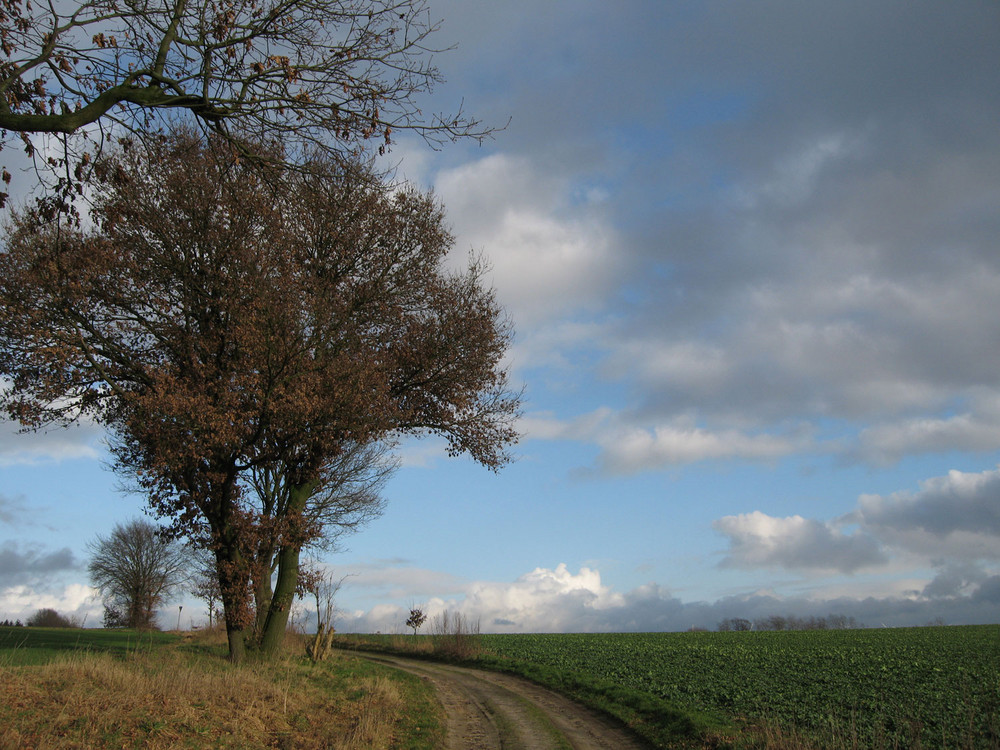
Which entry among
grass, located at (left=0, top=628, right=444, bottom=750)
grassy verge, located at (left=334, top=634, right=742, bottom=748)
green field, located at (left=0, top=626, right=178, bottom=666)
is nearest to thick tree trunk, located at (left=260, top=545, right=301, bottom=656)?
grass, located at (left=0, top=628, right=444, bottom=750)

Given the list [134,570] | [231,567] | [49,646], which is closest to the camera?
[231,567]

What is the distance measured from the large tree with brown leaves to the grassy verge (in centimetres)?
927

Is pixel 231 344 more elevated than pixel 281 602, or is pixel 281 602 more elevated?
pixel 231 344

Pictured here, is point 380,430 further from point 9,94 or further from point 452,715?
point 9,94

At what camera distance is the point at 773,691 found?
1931cm

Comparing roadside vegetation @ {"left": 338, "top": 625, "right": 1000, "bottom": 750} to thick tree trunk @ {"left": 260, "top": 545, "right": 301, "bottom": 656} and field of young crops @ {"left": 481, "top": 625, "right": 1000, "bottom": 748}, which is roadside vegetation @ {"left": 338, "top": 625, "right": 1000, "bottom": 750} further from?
thick tree trunk @ {"left": 260, "top": 545, "right": 301, "bottom": 656}

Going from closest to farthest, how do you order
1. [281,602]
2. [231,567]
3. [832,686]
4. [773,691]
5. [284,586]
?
[231,567] < [773,691] < [281,602] < [284,586] < [832,686]

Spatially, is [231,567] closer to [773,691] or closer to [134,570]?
[773,691]

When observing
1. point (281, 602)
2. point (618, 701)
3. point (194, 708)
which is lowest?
point (618, 701)

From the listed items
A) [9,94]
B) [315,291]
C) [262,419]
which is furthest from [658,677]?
[9,94]

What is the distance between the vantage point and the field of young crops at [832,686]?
14297 millimetres

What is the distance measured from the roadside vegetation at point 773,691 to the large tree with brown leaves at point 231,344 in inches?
405

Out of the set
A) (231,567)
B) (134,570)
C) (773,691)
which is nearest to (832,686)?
(773,691)

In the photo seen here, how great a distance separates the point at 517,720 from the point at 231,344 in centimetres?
1228
